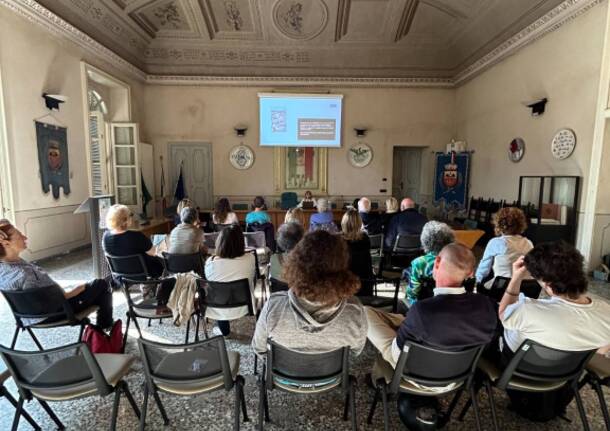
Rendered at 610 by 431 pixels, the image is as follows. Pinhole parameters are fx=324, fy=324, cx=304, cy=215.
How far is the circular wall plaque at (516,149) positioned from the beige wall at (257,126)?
256cm

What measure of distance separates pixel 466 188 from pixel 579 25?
3.93 metres

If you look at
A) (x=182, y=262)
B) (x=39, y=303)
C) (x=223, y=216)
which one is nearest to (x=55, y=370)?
(x=39, y=303)

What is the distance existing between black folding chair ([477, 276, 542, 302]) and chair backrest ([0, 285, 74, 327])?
118 inches

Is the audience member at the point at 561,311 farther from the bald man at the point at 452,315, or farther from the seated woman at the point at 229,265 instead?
the seated woman at the point at 229,265

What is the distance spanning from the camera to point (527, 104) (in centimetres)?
556

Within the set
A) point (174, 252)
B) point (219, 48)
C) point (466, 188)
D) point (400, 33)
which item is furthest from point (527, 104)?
point (219, 48)

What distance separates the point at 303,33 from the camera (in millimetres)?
7484

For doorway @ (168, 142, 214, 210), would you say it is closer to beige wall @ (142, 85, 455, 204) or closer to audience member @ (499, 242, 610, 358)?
beige wall @ (142, 85, 455, 204)

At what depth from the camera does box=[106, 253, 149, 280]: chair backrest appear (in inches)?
117

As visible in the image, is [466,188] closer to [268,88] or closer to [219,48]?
[268,88]

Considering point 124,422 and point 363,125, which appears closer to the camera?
point 124,422

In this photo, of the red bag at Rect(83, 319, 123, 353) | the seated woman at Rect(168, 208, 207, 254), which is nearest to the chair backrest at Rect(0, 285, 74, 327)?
the red bag at Rect(83, 319, 123, 353)

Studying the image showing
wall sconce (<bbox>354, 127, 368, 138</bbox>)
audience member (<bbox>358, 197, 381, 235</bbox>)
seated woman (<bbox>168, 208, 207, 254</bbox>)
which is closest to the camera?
seated woman (<bbox>168, 208, 207, 254</bbox>)

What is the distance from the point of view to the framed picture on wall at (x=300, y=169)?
850 cm
